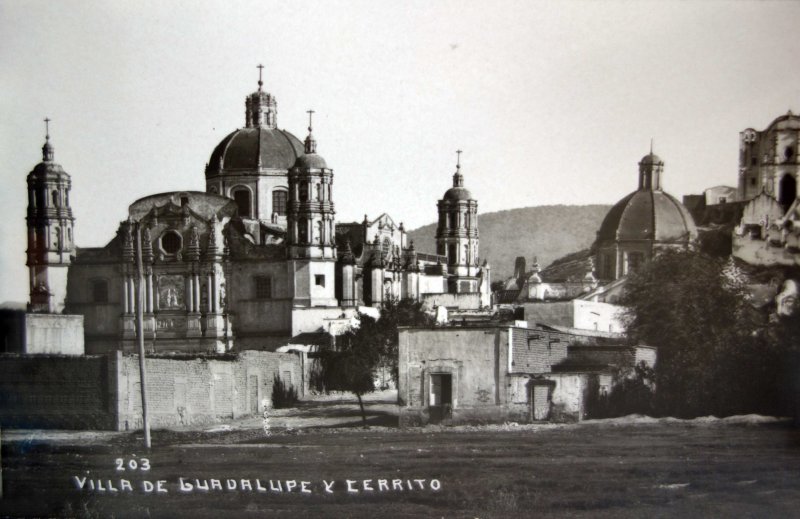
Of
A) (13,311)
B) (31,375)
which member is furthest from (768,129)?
(13,311)

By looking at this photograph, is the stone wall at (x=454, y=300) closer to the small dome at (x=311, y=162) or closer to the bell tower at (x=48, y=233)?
the small dome at (x=311, y=162)

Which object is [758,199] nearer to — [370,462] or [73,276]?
[370,462]

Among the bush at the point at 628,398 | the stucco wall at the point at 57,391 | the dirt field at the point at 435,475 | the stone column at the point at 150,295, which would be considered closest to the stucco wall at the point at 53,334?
the stone column at the point at 150,295

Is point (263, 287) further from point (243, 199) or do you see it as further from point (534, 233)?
point (534, 233)

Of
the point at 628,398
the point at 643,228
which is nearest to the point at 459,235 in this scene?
the point at 643,228

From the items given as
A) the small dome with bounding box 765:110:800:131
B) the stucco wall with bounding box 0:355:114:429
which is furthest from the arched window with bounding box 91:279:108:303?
the small dome with bounding box 765:110:800:131

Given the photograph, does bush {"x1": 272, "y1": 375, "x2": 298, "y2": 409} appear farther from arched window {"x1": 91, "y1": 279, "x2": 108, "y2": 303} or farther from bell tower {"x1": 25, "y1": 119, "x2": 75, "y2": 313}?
arched window {"x1": 91, "y1": 279, "x2": 108, "y2": 303}
